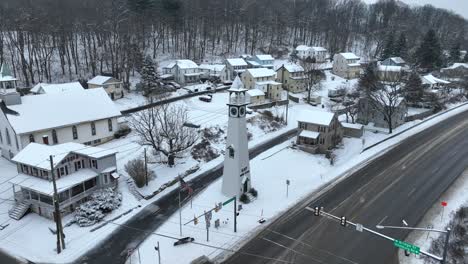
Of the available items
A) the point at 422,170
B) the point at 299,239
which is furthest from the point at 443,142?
the point at 299,239

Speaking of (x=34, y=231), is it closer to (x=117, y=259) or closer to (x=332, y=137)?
(x=117, y=259)

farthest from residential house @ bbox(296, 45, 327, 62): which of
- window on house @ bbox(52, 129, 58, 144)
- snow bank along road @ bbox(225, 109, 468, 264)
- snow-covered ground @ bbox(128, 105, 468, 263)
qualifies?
window on house @ bbox(52, 129, 58, 144)

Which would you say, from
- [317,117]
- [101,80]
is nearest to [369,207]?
[317,117]

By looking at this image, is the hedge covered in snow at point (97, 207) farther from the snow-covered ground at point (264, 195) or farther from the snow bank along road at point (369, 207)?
the snow bank along road at point (369, 207)

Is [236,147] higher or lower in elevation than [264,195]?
higher

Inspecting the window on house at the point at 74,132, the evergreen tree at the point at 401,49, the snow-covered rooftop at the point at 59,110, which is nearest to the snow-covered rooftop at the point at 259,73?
the snow-covered rooftop at the point at 59,110

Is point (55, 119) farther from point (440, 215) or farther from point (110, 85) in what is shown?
point (440, 215)
